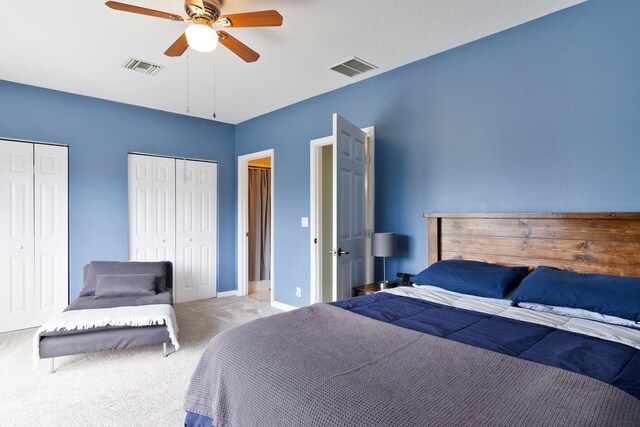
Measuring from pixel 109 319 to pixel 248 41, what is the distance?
2.50m

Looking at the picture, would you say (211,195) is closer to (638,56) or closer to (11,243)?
(11,243)

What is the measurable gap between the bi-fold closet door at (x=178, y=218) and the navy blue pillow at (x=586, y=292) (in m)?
4.20

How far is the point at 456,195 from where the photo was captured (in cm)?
288

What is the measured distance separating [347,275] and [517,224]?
55.7 inches

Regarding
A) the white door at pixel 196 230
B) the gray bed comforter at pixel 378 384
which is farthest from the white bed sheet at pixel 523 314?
the white door at pixel 196 230

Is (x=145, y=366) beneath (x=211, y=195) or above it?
beneath

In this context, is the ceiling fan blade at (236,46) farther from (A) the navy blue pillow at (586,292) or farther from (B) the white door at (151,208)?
(B) the white door at (151,208)

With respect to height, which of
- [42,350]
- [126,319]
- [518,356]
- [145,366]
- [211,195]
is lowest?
[145,366]

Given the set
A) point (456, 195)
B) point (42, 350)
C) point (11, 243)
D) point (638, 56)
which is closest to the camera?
point (638, 56)

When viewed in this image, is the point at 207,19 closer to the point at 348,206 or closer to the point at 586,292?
the point at 348,206

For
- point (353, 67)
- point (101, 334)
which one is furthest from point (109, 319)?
point (353, 67)

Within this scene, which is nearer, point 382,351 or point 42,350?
point 382,351

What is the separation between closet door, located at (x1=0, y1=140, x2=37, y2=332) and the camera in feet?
12.0

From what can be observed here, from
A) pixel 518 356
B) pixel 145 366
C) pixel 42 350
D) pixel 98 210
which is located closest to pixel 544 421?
pixel 518 356
